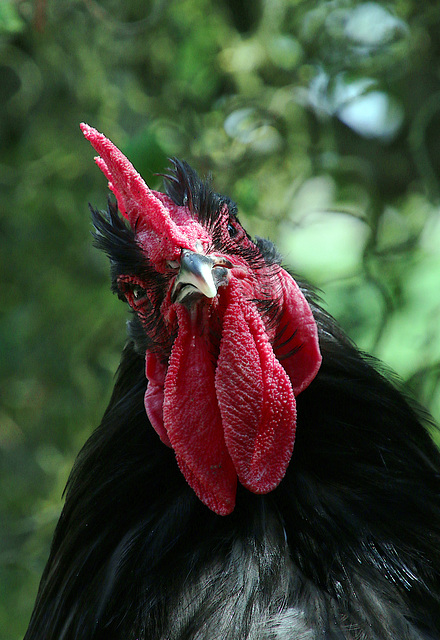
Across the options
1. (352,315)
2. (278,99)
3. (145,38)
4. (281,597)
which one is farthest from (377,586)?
(145,38)

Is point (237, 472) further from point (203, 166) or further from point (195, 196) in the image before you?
point (203, 166)

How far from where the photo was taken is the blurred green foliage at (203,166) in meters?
3.30

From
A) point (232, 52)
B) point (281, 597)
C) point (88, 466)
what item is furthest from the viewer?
point (232, 52)

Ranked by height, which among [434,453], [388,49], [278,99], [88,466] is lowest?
[88,466]

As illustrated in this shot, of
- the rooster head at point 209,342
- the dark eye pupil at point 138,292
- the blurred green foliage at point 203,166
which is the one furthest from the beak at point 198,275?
the blurred green foliage at point 203,166

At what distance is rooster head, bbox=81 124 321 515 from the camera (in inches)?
51.2

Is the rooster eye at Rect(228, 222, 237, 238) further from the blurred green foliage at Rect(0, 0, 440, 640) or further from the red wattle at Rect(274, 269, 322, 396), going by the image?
the blurred green foliage at Rect(0, 0, 440, 640)

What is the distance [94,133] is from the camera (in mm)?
1399

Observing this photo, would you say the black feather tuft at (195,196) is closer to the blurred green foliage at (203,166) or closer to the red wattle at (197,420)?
the red wattle at (197,420)

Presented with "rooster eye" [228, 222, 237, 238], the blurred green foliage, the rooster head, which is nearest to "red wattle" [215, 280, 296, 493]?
the rooster head

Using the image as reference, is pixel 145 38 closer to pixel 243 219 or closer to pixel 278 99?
pixel 278 99

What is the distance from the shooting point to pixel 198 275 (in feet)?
3.81

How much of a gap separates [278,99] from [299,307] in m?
2.36

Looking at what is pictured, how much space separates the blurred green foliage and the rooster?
5.79 ft
